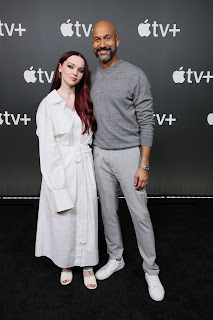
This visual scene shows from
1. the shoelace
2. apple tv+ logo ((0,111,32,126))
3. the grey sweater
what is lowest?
the shoelace

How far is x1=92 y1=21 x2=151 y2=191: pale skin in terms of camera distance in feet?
5.57

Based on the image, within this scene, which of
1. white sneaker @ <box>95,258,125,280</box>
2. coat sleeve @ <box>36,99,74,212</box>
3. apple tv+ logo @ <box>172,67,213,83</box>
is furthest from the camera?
apple tv+ logo @ <box>172,67,213,83</box>

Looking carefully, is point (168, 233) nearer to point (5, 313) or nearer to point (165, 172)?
point (165, 172)

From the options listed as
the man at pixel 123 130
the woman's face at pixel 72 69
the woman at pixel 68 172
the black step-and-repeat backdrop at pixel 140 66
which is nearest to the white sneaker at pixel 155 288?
the man at pixel 123 130

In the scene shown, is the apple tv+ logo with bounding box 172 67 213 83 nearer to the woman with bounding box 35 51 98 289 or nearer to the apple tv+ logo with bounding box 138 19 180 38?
the apple tv+ logo with bounding box 138 19 180 38

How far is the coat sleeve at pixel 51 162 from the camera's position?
66.2 inches

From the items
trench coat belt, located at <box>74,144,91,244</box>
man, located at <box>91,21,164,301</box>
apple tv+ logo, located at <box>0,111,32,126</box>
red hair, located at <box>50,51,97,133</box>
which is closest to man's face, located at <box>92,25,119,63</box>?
man, located at <box>91,21,164,301</box>

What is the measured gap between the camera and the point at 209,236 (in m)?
2.54

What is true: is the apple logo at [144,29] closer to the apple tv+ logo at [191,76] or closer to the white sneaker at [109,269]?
the apple tv+ logo at [191,76]

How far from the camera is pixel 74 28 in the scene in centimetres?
292

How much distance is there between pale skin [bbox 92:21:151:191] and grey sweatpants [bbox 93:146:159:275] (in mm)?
39

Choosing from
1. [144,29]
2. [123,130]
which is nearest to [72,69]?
[123,130]

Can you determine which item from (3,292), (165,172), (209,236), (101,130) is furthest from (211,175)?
(3,292)

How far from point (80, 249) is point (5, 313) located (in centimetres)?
54
